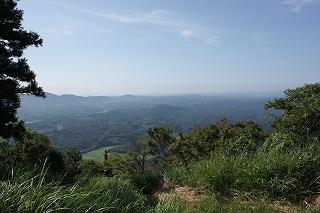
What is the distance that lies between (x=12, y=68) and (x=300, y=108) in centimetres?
1357

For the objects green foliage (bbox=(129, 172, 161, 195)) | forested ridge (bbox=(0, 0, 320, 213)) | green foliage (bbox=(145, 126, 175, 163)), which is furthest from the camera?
green foliage (bbox=(145, 126, 175, 163))

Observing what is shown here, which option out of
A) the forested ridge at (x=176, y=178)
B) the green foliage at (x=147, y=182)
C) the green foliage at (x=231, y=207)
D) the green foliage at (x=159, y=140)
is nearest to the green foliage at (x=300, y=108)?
the forested ridge at (x=176, y=178)

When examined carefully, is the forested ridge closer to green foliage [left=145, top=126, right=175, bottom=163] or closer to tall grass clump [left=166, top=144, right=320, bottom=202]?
tall grass clump [left=166, top=144, right=320, bottom=202]

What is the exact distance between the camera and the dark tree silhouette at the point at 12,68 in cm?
1794

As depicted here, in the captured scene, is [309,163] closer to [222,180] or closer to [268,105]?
[222,180]

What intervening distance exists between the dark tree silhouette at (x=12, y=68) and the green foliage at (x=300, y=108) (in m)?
11.3

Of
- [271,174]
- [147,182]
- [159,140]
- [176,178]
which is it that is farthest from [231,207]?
[159,140]

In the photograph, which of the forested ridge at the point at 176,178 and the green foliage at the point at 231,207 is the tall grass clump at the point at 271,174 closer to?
the forested ridge at the point at 176,178

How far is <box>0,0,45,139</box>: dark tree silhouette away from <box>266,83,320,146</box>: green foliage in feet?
37.2

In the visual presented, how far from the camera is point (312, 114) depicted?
18625 mm

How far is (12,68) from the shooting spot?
18297 millimetres

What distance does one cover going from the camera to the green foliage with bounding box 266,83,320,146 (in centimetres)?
1756

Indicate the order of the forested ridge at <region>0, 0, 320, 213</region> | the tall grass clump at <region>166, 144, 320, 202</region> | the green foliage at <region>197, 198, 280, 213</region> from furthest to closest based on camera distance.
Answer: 1. the tall grass clump at <region>166, 144, 320, 202</region>
2. the green foliage at <region>197, 198, 280, 213</region>
3. the forested ridge at <region>0, 0, 320, 213</region>

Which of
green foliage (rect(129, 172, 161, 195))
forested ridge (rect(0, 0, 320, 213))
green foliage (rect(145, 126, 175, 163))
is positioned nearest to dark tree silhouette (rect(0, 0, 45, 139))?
forested ridge (rect(0, 0, 320, 213))
